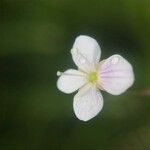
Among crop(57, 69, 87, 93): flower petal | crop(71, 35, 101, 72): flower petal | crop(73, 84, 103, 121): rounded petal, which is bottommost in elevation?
crop(73, 84, 103, 121): rounded petal

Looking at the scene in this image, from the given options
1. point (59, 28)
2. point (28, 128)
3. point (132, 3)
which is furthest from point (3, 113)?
point (132, 3)

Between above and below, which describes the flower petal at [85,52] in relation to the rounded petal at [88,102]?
above

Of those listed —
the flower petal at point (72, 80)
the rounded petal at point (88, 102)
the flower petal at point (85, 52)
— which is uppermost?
the flower petal at point (85, 52)

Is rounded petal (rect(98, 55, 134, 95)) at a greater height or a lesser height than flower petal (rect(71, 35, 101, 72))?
lesser
